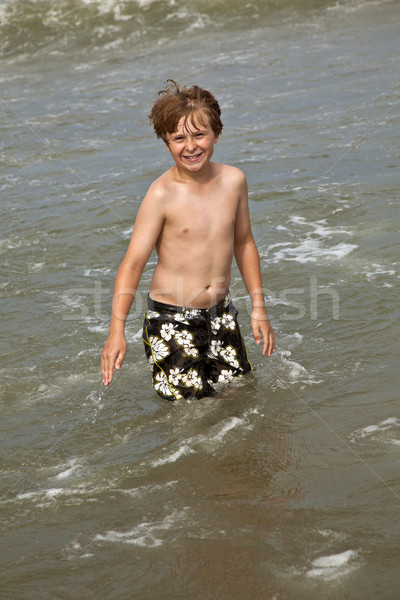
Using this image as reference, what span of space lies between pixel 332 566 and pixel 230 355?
1546mm

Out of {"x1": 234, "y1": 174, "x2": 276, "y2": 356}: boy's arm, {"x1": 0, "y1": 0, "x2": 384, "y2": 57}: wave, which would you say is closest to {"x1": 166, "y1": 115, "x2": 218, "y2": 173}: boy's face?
{"x1": 234, "y1": 174, "x2": 276, "y2": 356}: boy's arm

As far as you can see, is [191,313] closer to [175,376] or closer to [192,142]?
[175,376]

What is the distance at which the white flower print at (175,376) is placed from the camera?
3.96 m

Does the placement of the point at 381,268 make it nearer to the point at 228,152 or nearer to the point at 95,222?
the point at 95,222

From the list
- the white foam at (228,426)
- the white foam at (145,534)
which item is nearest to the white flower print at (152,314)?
the white foam at (228,426)

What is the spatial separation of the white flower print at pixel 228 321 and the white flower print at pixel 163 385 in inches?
17.2

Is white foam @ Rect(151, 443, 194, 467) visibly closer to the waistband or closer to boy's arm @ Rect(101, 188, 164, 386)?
boy's arm @ Rect(101, 188, 164, 386)

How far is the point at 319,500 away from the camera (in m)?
3.17

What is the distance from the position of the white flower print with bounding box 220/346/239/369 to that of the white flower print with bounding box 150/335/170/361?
332 mm

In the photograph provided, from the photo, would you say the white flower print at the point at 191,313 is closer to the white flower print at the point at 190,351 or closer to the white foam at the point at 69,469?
the white flower print at the point at 190,351

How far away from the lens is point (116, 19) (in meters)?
19.7

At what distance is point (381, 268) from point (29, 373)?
2949mm

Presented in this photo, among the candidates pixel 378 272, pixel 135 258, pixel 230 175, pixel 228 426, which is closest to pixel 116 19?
pixel 378 272

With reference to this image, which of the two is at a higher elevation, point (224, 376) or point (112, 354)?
point (112, 354)
